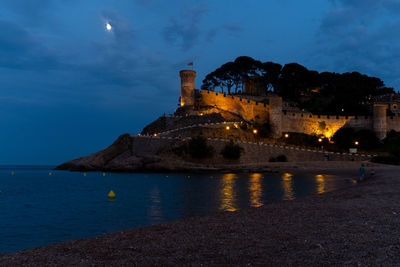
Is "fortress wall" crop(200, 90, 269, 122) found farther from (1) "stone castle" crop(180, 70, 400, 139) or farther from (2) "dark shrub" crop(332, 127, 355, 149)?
(2) "dark shrub" crop(332, 127, 355, 149)

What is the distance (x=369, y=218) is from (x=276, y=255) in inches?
178

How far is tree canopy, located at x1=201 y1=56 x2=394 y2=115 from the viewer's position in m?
70.1

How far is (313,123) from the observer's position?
57.5 meters

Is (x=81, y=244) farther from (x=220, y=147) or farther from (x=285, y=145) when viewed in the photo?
(x=285, y=145)

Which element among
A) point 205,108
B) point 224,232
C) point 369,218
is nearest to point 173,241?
point 224,232

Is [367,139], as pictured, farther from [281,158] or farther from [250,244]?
[250,244]

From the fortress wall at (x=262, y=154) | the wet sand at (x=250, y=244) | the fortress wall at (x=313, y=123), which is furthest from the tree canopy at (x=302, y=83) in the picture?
the wet sand at (x=250, y=244)

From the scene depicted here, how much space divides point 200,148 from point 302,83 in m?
37.7

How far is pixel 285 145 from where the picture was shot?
50938 mm

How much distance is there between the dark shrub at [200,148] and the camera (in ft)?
156

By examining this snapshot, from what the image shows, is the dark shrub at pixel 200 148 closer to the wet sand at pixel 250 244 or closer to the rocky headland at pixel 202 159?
the rocky headland at pixel 202 159

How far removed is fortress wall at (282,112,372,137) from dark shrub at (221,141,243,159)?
1270 cm

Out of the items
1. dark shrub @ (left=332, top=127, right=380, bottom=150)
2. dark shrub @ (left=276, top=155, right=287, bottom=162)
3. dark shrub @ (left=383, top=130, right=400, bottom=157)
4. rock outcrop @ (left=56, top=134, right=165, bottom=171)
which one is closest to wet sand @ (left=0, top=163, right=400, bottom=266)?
dark shrub @ (left=276, top=155, right=287, bottom=162)

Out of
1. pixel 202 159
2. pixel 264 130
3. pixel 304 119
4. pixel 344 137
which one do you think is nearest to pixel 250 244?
pixel 202 159
